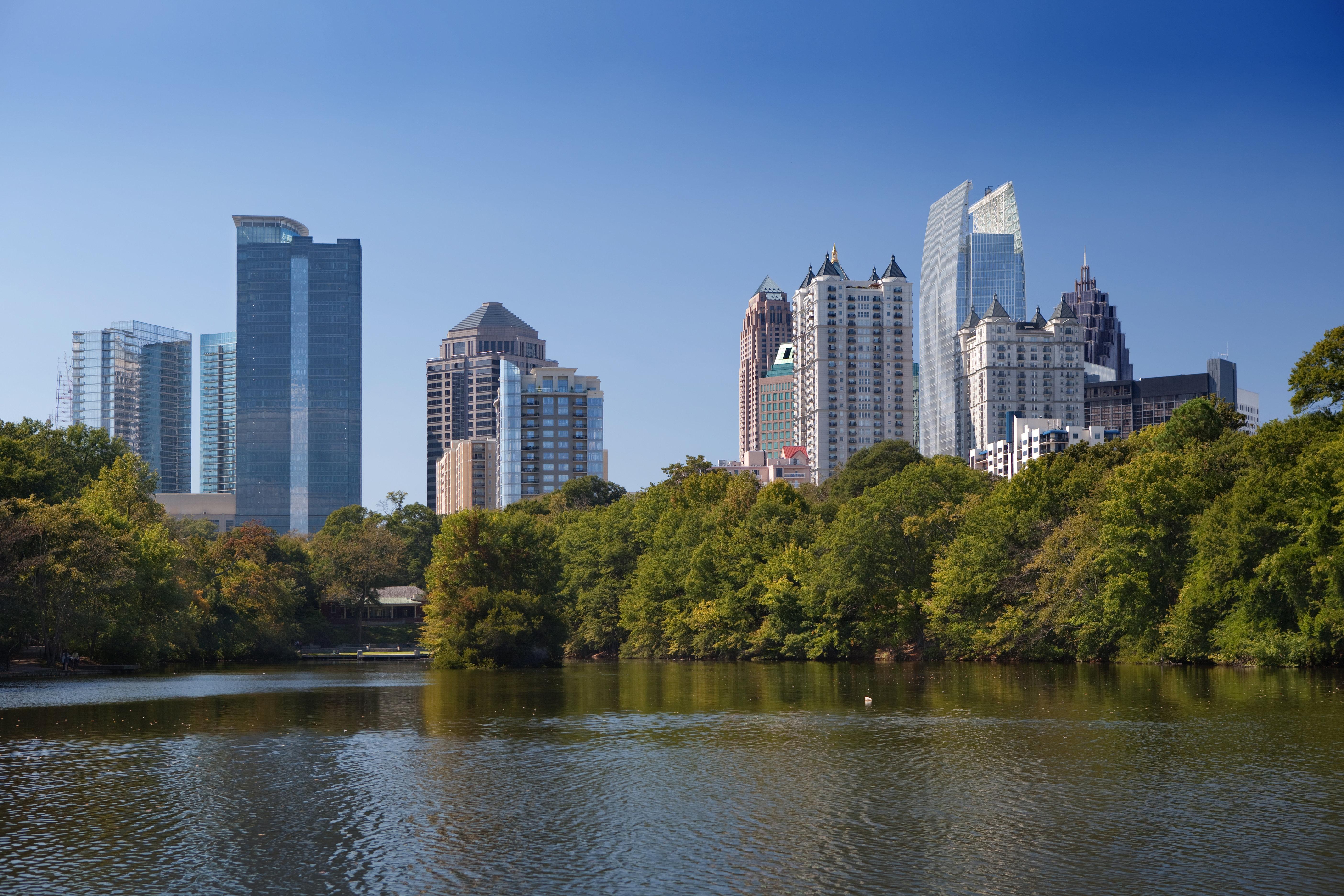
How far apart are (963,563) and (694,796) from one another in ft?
188

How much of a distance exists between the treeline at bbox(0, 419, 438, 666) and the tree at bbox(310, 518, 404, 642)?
0.70 feet

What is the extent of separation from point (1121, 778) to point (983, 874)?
1090cm

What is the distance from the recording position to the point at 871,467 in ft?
445

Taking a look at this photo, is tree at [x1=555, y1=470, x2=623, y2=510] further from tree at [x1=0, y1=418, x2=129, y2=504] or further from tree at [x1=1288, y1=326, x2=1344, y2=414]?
tree at [x1=1288, y1=326, x2=1344, y2=414]

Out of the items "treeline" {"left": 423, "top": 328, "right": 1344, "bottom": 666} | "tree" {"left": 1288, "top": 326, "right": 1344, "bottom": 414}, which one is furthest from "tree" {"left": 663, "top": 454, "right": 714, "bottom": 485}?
"tree" {"left": 1288, "top": 326, "right": 1344, "bottom": 414}

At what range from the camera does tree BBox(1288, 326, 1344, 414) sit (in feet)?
199

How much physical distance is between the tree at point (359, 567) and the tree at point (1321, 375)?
118 meters

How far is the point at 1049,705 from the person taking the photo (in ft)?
160

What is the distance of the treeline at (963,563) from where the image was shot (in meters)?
62.9

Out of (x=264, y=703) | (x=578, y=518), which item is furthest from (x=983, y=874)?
(x=578, y=518)

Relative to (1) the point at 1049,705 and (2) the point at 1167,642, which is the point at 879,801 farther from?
(2) the point at 1167,642

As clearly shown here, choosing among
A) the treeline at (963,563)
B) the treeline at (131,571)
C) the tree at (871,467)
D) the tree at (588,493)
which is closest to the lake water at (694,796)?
the treeline at (963,563)

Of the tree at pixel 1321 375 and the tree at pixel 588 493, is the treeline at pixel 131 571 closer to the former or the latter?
the tree at pixel 588 493

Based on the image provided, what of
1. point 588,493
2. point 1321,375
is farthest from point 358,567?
point 1321,375
